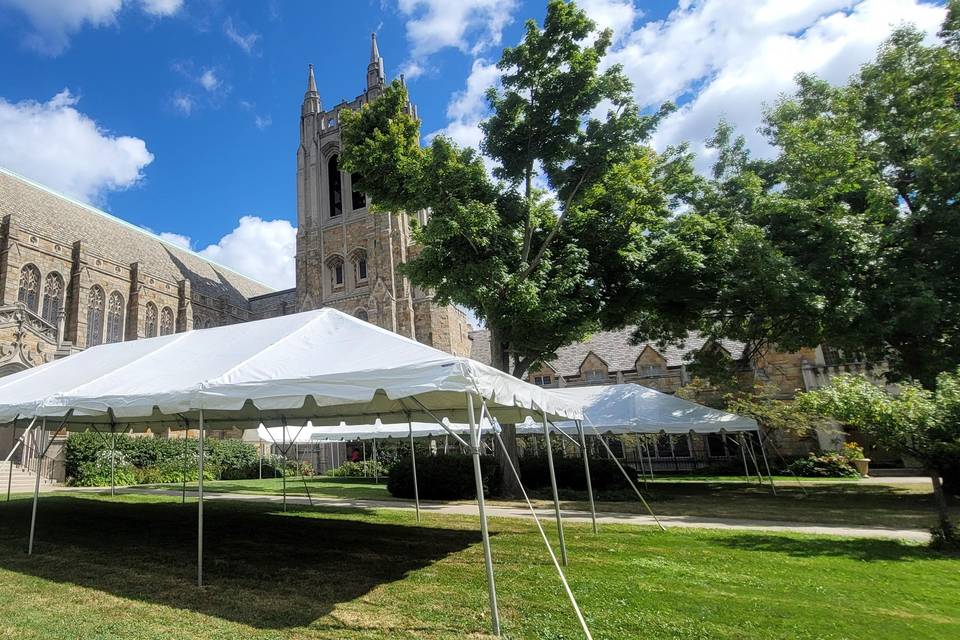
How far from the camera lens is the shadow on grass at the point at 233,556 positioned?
5117mm

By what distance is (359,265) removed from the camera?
124 feet

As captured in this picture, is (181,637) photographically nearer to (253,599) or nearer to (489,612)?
(253,599)

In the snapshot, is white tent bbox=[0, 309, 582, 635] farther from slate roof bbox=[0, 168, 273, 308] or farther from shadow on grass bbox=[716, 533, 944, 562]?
slate roof bbox=[0, 168, 273, 308]

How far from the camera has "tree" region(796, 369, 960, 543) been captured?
6973 mm

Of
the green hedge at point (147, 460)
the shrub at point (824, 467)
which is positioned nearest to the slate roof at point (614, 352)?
the shrub at point (824, 467)

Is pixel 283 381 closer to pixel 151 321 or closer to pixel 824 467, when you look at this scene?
pixel 824 467

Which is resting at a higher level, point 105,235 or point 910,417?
point 105,235

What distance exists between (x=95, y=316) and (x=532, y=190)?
3418 cm

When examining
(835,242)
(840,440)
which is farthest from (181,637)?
(840,440)

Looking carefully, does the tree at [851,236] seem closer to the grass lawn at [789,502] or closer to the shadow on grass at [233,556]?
the grass lawn at [789,502]

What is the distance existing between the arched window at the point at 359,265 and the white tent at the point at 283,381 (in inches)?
1109

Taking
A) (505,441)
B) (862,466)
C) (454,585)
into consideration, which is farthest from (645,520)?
(862,466)

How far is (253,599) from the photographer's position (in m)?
5.09

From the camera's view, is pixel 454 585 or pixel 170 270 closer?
pixel 454 585
